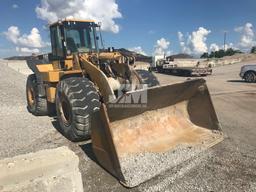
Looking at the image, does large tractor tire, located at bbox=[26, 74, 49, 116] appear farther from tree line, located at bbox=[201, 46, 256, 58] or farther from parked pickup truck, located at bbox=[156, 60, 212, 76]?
tree line, located at bbox=[201, 46, 256, 58]

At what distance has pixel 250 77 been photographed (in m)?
17.9

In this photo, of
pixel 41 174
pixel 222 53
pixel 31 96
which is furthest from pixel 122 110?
pixel 222 53

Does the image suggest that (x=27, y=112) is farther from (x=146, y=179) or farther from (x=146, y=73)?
(x=146, y=179)

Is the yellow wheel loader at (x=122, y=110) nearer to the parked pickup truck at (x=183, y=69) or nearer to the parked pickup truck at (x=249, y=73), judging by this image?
the parked pickup truck at (x=249, y=73)

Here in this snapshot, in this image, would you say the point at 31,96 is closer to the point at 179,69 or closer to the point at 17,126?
the point at 17,126

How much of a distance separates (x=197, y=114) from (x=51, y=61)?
162 inches

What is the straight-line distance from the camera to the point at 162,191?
404 cm

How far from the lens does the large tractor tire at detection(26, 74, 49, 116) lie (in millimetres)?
8484

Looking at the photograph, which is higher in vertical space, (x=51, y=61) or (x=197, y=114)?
(x=51, y=61)

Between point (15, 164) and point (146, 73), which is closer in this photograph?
point (15, 164)

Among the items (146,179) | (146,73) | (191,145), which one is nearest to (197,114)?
(191,145)

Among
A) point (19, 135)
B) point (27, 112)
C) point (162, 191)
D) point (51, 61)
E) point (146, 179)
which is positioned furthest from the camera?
point (27, 112)

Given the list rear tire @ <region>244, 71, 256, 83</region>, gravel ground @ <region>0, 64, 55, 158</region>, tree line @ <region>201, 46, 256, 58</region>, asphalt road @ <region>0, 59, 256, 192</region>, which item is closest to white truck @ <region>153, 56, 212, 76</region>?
rear tire @ <region>244, 71, 256, 83</region>

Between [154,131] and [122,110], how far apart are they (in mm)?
969
